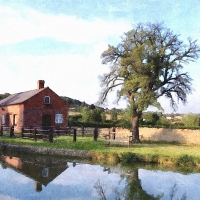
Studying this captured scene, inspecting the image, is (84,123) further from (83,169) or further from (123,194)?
(123,194)

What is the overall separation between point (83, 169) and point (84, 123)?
83.0ft

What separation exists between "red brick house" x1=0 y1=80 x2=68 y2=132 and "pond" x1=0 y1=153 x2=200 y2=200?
44.6 ft

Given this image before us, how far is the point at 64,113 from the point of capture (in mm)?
36969

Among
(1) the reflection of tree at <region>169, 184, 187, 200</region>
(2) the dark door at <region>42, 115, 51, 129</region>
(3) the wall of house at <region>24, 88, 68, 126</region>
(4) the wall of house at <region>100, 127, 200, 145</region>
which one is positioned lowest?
(1) the reflection of tree at <region>169, 184, 187, 200</region>

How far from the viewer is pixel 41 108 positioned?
35031 millimetres

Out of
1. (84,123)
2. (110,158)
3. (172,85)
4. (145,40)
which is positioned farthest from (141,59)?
(84,123)

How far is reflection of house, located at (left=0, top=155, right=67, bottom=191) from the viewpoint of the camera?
16.3m

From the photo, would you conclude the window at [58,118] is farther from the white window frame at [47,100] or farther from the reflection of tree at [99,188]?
the reflection of tree at [99,188]

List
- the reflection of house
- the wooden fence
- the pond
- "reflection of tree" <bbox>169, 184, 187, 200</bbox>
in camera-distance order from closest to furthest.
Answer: "reflection of tree" <bbox>169, 184, 187, 200</bbox>
the pond
the reflection of house
the wooden fence

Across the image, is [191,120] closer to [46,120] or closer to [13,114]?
[46,120]

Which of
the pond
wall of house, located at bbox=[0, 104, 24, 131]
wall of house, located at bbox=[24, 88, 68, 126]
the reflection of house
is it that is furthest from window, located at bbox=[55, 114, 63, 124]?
the pond

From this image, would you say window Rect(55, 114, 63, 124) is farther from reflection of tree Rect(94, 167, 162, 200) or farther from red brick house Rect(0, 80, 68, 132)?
reflection of tree Rect(94, 167, 162, 200)

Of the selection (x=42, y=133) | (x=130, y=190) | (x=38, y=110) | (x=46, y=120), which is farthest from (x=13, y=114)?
(x=130, y=190)

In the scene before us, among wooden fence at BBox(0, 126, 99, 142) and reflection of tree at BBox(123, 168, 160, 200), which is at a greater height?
wooden fence at BBox(0, 126, 99, 142)
